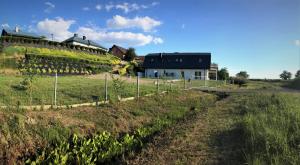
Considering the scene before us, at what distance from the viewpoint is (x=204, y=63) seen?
5938 centimetres

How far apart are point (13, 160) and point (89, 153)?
1.98 m

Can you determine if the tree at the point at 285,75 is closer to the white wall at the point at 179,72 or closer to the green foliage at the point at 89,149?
the white wall at the point at 179,72

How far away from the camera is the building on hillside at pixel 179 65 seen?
59.6 meters

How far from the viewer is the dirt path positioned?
7082mm

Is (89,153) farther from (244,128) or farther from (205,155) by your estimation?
(244,128)

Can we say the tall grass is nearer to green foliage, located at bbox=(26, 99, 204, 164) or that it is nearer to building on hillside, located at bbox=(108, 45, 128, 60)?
green foliage, located at bbox=(26, 99, 204, 164)

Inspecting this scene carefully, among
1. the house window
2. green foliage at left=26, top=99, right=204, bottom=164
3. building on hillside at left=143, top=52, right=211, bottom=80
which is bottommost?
green foliage at left=26, top=99, right=204, bottom=164

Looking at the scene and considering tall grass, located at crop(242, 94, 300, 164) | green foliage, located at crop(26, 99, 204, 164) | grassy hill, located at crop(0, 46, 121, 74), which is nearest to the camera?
tall grass, located at crop(242, 94, 300, 164)

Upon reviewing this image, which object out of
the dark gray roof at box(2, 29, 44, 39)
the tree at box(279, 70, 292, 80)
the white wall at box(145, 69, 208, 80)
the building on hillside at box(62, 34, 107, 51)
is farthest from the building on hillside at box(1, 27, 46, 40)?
the tree at box(279, 70, 292, 80)

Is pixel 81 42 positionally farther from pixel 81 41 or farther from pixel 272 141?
pixel 272 141

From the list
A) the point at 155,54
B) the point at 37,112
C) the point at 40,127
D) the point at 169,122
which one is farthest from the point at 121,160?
the point at 155,54

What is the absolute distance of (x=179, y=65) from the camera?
201 ft

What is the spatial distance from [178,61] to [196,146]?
178 ft

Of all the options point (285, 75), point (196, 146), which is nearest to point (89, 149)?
point (196, 146)
